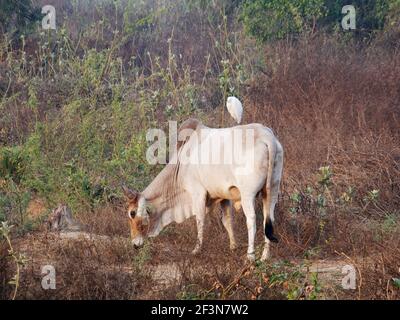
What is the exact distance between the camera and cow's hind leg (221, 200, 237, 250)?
26.3 feet

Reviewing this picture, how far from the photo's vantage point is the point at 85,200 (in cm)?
911

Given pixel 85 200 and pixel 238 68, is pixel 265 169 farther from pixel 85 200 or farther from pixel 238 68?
pixel 238 68

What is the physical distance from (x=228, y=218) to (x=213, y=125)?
2.82 m

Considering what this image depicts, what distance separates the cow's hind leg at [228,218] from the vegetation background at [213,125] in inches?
4.3

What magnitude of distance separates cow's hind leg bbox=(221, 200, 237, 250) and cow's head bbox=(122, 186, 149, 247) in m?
0.61

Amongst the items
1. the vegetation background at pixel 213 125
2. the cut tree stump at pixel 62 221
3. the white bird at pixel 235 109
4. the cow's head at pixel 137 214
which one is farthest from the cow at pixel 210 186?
the cut tree stump at pixel 62 221

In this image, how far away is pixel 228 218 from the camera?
8.07m

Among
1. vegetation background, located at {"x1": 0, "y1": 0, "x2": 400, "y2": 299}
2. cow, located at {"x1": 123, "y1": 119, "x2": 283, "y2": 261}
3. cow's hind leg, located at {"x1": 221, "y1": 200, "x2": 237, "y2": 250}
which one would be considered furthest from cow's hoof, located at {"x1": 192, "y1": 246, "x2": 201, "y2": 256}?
cow's hind leg, located at {"x1": 221, "y1": 200, "x2": 237, "y2": 250}

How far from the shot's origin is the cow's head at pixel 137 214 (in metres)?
8.02

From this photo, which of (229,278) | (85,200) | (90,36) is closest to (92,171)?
(85,200)

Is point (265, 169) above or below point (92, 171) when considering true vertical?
above

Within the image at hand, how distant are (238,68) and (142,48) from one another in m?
4.32

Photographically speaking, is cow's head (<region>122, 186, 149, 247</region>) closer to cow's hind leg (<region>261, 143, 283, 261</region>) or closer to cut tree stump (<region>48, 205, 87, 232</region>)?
cut tree stump (<region>48, 205, 87, 232</region>)

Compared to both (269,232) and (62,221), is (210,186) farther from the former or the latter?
(62,221)
